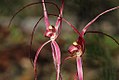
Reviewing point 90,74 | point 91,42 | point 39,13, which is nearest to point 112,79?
point 91,42

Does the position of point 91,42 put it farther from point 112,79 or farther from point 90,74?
point 90,74

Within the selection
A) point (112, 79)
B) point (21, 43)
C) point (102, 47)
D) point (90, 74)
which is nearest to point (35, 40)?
point (21, 43)

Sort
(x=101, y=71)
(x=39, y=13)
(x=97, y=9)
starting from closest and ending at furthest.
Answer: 1. (x=101, y=71)
2. (x=97, y=9)
3. (x=39, y=13)

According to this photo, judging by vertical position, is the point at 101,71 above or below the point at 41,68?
below

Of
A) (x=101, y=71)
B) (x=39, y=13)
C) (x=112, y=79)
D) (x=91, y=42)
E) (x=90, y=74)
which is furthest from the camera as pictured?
(x=39, y=13)

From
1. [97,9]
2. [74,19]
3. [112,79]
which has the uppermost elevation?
[74,19]

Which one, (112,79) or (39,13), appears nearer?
(112,79)

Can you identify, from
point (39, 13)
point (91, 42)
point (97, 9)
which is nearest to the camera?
point (91, 42)

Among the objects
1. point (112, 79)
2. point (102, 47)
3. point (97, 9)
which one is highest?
point (97, 9)

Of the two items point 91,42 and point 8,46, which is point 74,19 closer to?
point 8,46
